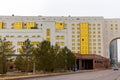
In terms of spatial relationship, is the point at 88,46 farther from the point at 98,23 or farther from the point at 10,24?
the point at 10,24

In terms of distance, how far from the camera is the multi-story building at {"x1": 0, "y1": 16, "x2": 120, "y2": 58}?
171m

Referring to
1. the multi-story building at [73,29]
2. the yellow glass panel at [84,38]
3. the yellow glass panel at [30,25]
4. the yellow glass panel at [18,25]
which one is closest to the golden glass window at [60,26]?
the multi-story building at [73,29]

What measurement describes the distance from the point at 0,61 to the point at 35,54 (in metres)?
20.5

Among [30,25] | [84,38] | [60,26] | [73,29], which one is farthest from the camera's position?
[30,25]

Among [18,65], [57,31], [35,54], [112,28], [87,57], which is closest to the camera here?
[35,54]

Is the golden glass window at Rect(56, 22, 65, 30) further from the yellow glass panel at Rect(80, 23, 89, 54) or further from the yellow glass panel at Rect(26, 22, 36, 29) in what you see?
the yellow glass panel at Rect(26, 22, 36, 29)

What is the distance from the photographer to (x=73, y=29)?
588ft

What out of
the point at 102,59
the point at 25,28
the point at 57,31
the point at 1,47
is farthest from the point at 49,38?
the point at 1,47

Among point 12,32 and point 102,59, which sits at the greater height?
point 12,32

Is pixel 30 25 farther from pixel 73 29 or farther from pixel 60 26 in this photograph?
pixel 73 29

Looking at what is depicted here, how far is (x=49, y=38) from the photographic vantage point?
A: 170 meters

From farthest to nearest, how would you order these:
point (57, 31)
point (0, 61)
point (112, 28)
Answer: point (112, 28), point (57, 31), point (0, 61)

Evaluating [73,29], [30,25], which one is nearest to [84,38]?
[73,29]

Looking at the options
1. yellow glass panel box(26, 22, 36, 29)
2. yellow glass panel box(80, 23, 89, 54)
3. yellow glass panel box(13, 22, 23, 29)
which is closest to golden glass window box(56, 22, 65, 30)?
yellow glass panel box(80, 23, 89, 54)
